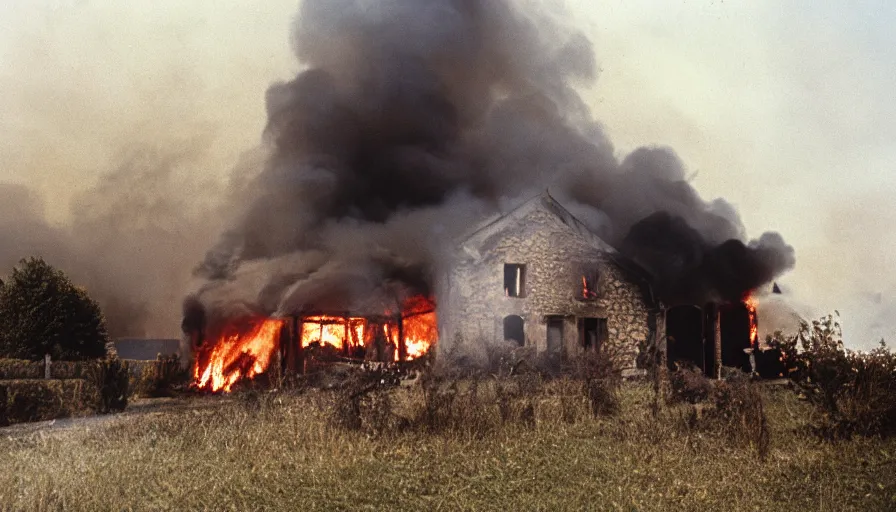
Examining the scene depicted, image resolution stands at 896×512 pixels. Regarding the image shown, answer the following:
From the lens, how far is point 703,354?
32875mm

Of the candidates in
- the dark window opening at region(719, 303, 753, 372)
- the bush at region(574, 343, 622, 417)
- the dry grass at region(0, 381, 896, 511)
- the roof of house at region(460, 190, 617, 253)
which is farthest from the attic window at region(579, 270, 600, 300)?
the dry grass at region(0, 381, 896, 511)

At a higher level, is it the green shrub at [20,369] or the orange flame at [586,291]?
the orange flame at [586,291]

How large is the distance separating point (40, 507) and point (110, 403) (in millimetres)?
14399

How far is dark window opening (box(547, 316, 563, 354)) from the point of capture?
3083 centimetres

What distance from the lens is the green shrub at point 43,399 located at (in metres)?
20.1

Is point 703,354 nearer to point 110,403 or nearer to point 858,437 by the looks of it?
point 858,437

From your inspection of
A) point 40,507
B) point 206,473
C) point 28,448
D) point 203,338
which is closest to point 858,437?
point 206,473

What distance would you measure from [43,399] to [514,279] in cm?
1750

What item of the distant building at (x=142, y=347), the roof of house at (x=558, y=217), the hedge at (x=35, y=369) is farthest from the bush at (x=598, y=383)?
the distant building at (x=142, y=347)

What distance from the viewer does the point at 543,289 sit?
30.6m

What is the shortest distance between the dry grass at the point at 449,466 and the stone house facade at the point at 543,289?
46.2 ft

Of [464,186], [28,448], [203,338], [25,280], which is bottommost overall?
[28,448]

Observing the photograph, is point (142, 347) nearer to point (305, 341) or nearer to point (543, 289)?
point (305, 341)

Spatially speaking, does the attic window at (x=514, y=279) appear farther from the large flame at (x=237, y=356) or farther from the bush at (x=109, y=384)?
the bush at (x=109, y=384)
